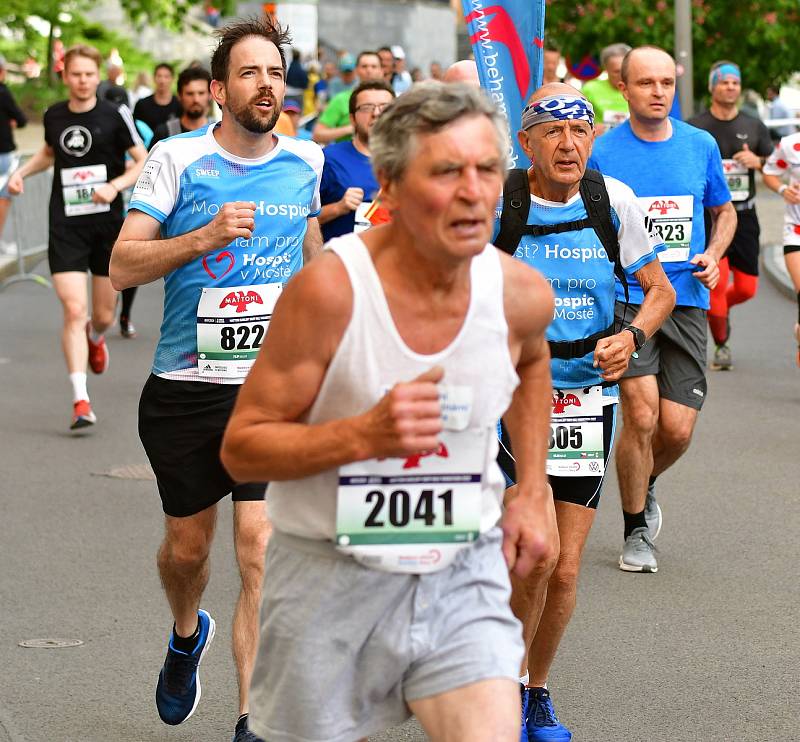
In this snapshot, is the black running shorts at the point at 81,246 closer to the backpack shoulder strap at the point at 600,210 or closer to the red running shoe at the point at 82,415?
the red running shoe at the point at 82,415

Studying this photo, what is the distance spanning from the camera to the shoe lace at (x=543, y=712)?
5.15m

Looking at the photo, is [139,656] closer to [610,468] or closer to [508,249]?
[508,249]

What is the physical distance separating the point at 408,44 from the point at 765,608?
49.4 meters

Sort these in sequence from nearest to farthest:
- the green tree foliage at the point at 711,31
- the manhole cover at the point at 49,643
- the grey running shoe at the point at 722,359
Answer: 1. the manhole cover at the point at 49,643
2. the grey running shoe at the point at 722,359
3. the green tree foliage at the point at 711,31

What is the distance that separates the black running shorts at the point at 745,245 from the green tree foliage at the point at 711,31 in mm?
14660

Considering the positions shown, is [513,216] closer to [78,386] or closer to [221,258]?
[221,258]

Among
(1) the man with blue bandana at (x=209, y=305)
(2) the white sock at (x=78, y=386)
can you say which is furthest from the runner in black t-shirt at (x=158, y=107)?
(1) the man with blue bandana at (x=209, y=305)

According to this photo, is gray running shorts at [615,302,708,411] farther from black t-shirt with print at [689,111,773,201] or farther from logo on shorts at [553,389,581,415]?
black t-shirt with print at [689,111,773,201]

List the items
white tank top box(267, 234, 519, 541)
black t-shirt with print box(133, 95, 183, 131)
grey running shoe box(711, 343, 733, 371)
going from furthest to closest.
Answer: black t-shirt with print box(133, 95, 183, 131) → grey running shoe box(711, 343, 733, 371) → white tank top box(267, 234, 519, 541)

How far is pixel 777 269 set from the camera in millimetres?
18516

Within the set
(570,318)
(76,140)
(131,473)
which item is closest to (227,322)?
(570,318)

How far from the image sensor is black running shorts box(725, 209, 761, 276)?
12.6m

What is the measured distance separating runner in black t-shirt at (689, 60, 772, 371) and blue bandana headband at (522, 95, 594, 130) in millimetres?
6908

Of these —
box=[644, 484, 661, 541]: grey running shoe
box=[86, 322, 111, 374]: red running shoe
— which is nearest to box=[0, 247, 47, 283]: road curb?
box=[86, 322, 111, 374]: red running shoe
